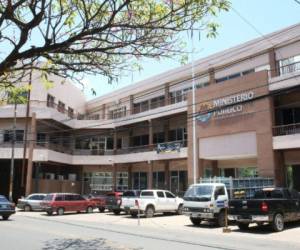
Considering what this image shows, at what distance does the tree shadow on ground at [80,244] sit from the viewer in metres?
12.6

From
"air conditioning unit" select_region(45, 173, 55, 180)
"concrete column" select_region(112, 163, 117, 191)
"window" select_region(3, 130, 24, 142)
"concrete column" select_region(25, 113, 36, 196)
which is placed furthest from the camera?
"concrete column" select_region(112, 163, 117, 191)

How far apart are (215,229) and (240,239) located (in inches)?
167

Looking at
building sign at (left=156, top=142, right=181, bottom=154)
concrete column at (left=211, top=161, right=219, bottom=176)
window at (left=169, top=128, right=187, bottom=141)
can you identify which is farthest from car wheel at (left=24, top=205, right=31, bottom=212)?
concrete column at (left=211, top=161, right=219, bottom=176)

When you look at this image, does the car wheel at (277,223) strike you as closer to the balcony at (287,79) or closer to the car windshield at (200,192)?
the car windshield at (200,192)

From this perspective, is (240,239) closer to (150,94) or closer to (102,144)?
(150,94)

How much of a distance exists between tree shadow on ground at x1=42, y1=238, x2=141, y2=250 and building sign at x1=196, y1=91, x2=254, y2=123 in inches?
735

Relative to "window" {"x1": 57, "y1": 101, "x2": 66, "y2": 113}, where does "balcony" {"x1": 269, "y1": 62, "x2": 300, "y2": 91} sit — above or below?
below

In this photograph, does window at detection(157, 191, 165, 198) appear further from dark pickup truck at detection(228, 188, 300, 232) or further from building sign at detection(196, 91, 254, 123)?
dark pickup truck at detection(228, 188, 300, 232)

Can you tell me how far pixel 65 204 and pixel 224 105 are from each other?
13902 mm

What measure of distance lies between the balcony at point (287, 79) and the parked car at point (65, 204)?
16.1 meters

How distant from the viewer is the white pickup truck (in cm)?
2777

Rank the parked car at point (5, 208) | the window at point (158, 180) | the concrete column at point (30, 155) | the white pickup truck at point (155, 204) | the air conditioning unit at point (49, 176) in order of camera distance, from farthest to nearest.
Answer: the air conditioning unit at point (49, 176), the window at point (158, 180), the concrete column at point (30, 155), the white pickup truck at point (155, 204), the parked car at point (5, 208)

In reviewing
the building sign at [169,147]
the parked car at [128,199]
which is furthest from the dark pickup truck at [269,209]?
the building sign at [169,147]

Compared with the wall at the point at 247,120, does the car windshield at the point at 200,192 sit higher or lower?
lower
